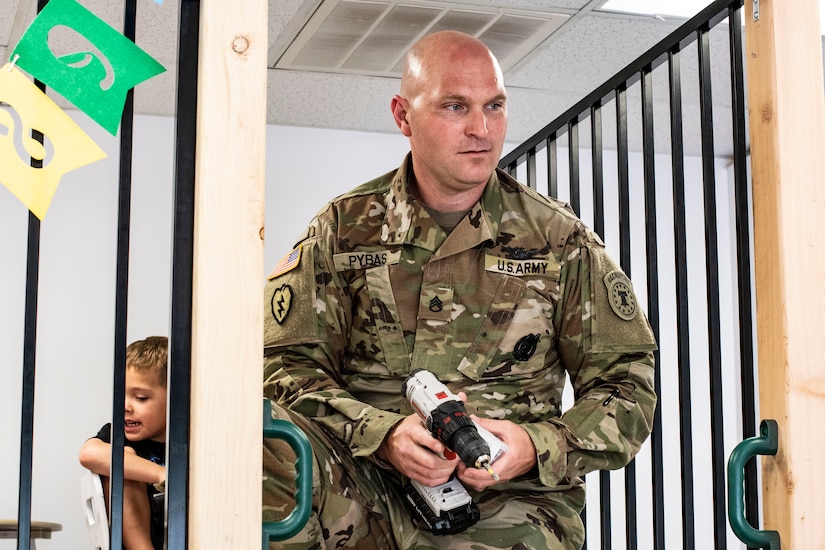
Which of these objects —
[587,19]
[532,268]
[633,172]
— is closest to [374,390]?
[532,268]

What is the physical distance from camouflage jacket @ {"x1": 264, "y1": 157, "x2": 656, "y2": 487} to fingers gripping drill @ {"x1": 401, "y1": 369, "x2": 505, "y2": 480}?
0.56 ft

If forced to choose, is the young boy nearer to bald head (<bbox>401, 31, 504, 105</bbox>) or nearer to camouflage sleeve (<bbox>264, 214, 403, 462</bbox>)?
camouflage sleeve (<bbox>264, 214, 403, 462</bbox>)

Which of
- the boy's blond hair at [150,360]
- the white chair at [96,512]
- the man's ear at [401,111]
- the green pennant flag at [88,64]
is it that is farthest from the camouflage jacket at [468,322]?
the green pennant flag at [88,64]

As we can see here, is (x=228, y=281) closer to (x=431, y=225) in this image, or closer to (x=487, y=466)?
(x=487, y=466)

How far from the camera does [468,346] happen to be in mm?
1823

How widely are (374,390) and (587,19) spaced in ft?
6.45

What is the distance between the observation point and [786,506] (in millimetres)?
1434

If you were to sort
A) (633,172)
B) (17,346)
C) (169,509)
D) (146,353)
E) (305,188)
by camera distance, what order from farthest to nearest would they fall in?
(633,172)
(305,188)
(17,346)
(146,353)
(169,509)

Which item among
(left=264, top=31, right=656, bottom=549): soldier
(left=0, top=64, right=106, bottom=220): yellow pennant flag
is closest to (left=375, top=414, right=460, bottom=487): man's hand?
(left=264, top=31, right=656, bottom=549): soldier

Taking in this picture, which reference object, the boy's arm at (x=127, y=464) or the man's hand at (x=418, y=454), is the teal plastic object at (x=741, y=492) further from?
the boy's arm at (x=127, y=464)

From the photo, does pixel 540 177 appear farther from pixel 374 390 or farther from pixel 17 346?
pixel 374 390

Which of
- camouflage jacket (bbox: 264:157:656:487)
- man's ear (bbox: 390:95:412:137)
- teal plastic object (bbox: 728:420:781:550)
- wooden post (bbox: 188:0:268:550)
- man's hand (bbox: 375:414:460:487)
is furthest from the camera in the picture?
man's ear (bbox: 390:95:412:137)

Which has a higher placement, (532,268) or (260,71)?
(260,71)

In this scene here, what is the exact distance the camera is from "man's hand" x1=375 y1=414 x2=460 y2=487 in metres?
1.56
